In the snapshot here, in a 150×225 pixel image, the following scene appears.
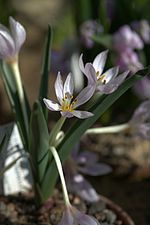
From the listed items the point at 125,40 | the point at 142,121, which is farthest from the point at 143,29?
the point at 142,121

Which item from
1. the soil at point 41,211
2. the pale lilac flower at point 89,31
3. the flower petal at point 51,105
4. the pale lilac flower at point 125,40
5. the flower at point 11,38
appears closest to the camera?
the flower petal at point 51,105

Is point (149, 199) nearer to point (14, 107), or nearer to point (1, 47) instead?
point (14, 107)

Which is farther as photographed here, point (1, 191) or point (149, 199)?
point (149, 199)

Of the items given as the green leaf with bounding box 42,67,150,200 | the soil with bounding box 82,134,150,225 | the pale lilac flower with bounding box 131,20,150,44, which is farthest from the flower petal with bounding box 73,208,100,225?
the pale lilac flower with bounding box 131,20,150,44

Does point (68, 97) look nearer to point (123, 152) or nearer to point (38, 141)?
point (38, 141)

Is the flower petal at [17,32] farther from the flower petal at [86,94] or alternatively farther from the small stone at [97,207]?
the small stone at [97,207]

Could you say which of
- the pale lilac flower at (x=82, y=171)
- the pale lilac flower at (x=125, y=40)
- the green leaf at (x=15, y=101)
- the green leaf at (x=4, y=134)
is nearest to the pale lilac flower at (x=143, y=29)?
the pale lilac flower at (x=125, y=40)

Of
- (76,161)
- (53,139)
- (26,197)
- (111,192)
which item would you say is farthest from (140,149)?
(53,139)
